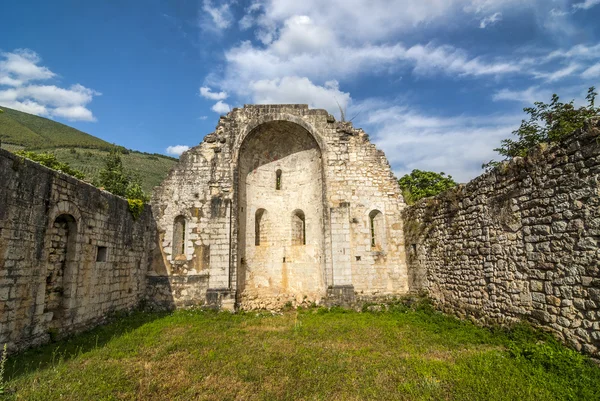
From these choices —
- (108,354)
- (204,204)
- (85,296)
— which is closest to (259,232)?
(204,204)

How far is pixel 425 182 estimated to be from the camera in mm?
23953

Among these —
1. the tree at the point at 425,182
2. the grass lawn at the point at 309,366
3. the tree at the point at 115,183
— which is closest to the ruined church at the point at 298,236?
the grass lawn at the point at 309,366

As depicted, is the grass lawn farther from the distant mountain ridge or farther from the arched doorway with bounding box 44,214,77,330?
the distant mountain ridge

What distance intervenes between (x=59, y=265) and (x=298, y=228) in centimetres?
907

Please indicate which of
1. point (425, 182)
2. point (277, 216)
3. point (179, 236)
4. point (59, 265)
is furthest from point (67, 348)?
point (425, 182)

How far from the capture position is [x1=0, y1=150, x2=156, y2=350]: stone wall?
6434 millimetres

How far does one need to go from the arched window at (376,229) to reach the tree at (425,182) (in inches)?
378

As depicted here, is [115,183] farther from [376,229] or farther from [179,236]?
[376,229]

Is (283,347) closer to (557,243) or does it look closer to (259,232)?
(557,243)

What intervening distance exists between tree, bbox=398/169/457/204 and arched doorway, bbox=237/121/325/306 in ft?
33.2

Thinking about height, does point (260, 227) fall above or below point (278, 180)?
below

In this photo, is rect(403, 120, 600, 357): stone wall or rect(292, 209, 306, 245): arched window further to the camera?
rect(292, 209, 306, 245): arched window

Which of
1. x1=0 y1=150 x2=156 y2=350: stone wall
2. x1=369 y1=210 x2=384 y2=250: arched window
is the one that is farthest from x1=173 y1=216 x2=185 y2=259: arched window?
x1=369 y1=210 x2=384 y2=250: arched window

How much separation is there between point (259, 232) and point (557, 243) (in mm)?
11005
